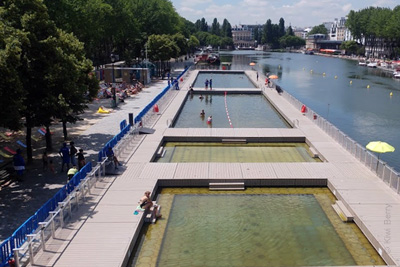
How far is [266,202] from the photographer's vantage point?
16922mm

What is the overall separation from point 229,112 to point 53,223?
85.5 ft

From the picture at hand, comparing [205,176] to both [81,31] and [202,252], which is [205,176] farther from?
[81,31]

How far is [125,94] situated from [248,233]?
99.2ft

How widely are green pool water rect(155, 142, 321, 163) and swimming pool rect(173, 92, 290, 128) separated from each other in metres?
5.82

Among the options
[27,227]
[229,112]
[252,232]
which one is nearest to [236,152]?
[252,232]

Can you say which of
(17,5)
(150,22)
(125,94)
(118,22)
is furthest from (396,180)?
(150,22)

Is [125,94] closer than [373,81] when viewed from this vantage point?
Yes

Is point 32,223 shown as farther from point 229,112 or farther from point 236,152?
point 229,112

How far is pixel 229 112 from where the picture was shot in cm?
3694

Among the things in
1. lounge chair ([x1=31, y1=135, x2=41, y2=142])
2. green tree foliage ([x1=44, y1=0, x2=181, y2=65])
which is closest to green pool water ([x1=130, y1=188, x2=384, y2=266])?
lounge chair ([x1=31, y1=135, x2=41, y2=142])

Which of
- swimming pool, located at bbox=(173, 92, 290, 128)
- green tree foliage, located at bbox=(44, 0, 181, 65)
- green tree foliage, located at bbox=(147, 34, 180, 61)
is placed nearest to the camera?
swimming pool, located at bbox=(173, 92, 290, 128)

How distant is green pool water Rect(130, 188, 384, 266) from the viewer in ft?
41.7

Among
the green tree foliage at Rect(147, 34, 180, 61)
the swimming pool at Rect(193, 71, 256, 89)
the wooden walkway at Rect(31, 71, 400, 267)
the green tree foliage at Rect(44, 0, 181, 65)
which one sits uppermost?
the green tree foliage at Rect(44, 0, 181, 65)

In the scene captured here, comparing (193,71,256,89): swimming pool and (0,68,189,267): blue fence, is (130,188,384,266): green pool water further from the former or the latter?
(193,71,256,89): swimming pool
